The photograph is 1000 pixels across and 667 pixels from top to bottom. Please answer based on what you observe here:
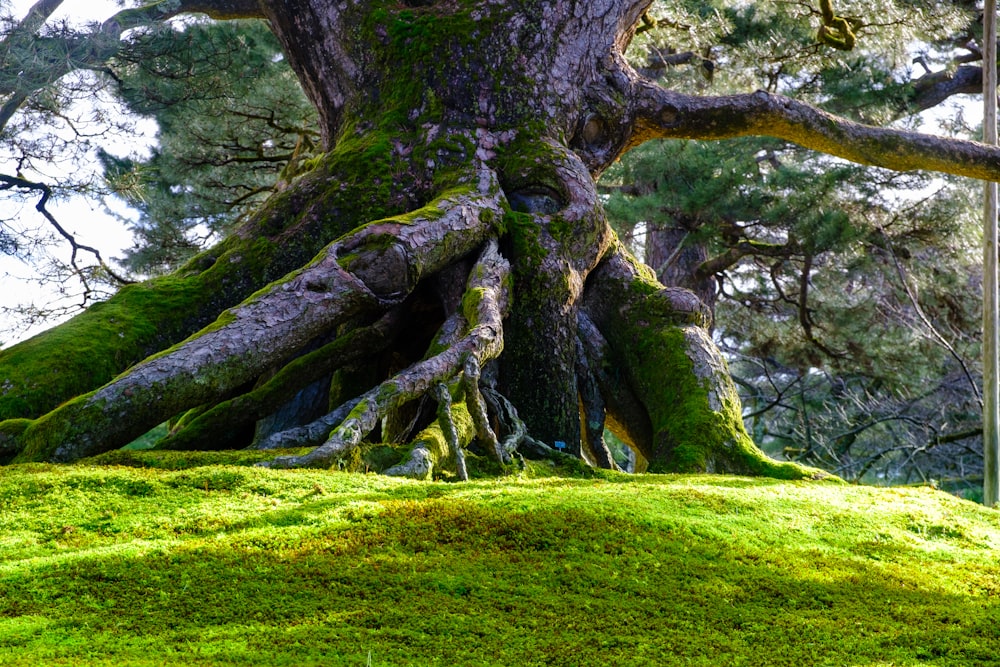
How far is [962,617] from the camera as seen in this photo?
2068mm

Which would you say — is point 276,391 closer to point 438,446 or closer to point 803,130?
point 438,446

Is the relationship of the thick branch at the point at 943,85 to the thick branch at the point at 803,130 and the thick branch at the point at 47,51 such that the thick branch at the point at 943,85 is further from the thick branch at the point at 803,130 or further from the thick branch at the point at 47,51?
the thick branch at the point at 47,51

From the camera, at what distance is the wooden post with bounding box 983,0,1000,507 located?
6496 millimetres

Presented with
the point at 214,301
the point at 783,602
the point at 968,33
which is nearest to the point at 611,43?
the point at 214,301

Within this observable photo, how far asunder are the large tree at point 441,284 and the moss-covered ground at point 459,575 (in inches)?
30.1

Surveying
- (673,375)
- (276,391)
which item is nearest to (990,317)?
(673,375)

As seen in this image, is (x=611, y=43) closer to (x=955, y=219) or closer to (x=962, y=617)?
(x=962, y=617)

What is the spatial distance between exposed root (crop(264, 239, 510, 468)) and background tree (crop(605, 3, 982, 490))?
5.20m

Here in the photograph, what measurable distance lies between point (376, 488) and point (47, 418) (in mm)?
1466

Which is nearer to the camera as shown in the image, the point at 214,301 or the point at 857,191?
the point at 214,301

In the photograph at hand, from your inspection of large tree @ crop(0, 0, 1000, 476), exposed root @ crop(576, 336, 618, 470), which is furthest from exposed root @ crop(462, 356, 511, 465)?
exposed root @ crop(576, 336, 618, 470)

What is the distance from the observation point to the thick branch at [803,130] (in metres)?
5.81

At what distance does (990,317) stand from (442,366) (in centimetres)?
488

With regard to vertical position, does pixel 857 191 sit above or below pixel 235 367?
above
